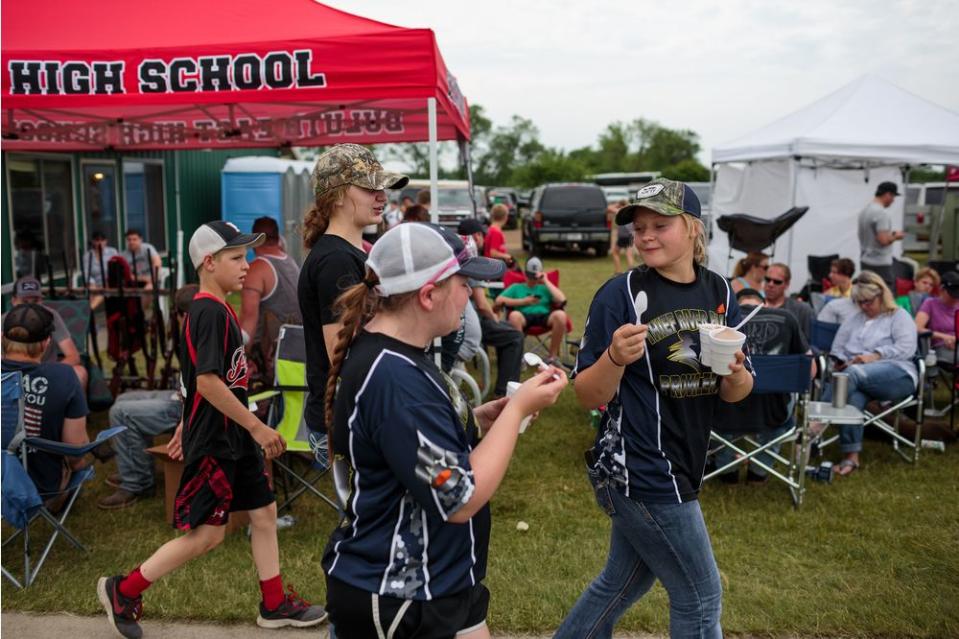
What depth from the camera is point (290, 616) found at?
137 inches

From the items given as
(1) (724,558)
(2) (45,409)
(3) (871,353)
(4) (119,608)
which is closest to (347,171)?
(4) (119,608)

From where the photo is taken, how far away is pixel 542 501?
5039 mm

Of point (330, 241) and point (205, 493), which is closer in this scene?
point (330, 241)

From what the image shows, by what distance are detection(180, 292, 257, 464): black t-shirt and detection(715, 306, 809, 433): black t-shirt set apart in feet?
9.76

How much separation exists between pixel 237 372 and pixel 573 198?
62.0 ft

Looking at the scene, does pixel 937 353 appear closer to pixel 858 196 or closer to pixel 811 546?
pixel 811 546

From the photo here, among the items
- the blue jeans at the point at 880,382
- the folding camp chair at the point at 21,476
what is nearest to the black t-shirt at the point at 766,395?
the blue jeans at the point at 880,382

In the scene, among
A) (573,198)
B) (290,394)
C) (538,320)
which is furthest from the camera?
(573,198)

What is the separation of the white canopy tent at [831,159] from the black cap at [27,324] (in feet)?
29.0

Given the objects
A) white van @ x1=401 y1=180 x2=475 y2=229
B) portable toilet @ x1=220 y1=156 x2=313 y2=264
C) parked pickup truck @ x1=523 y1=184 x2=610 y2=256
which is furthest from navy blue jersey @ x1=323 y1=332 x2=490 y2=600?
white van @ x1=401 y1=180 x2=475 y2=229

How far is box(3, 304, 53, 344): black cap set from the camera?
14.1 ft

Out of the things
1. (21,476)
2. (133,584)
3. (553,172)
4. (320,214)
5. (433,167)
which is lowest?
(133,584)

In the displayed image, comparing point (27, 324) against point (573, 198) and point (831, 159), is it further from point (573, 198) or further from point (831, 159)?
point (573, 198)

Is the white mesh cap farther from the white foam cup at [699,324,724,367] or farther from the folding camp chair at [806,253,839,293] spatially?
the folding camp chair at [806,253,839,293]
